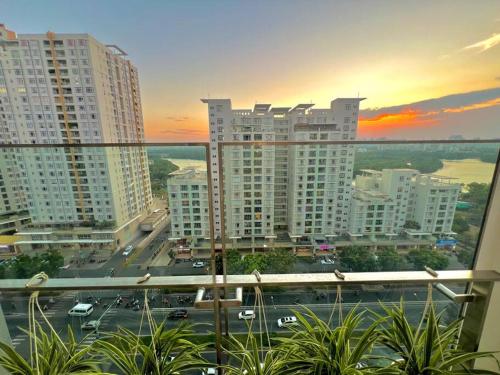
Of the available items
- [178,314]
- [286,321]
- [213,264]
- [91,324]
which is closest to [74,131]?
[91,324]

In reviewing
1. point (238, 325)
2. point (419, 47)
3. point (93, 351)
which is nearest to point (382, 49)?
point (419, 47)

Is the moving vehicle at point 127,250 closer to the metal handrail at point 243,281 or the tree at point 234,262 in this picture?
the metal handrail at point 243,281

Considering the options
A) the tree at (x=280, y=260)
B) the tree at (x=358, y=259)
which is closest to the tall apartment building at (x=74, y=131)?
the tree at (x=280, y=260)

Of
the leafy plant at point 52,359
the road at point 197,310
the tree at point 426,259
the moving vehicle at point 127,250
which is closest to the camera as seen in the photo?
the leafy plant at point 52,359

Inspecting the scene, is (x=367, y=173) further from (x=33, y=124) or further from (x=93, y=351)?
(x=33, y=124)

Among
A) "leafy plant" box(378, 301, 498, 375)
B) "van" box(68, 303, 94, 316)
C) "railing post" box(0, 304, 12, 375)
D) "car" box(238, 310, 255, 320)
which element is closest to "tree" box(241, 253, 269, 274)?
"car" box(238, 310, 255, 320)

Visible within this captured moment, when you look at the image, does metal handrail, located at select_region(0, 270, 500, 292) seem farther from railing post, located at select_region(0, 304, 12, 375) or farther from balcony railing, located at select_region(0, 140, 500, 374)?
railing post, located at select_region(0, 304, 12, 375)
